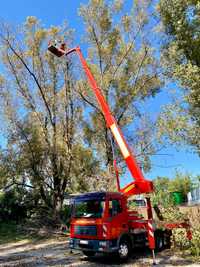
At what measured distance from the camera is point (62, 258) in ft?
39.7

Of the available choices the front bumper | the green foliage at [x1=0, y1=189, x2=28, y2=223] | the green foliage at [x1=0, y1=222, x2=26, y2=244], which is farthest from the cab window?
the green foliage at [x1=0, y1=189, x2=28, y2=223]

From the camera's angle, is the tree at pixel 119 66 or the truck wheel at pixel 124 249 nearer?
the truck wheel at pixel 124 249

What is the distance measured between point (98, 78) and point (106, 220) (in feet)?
36.6

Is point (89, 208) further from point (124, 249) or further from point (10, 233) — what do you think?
point (10, 233)

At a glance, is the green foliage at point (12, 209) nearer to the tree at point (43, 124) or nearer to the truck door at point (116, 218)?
the tree at point (43, 124)

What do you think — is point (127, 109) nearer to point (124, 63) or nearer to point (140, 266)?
point (124, 63)

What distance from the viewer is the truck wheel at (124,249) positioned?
1065cm

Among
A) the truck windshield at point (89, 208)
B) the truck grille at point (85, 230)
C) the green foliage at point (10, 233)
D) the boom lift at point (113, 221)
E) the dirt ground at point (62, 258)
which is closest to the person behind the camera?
the boom lift at point (113, 221)

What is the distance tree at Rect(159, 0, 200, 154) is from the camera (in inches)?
484

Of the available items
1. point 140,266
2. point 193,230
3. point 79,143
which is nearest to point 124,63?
point 79,143

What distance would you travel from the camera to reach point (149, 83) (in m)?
19.9

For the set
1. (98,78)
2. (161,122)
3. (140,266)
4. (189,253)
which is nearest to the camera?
(140,266)

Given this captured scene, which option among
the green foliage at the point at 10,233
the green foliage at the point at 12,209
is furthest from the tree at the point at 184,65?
the green foliage at the point at 12,209

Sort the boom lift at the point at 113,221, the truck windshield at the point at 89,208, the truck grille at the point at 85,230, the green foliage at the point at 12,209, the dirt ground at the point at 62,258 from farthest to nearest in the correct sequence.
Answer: the green foliage at the point at 12,209
the truck windshield at the point at 89,208
the truck grille at the point at 85,230
the dirt ground at the point at 62,258
the boom lift at the point at 113,221
